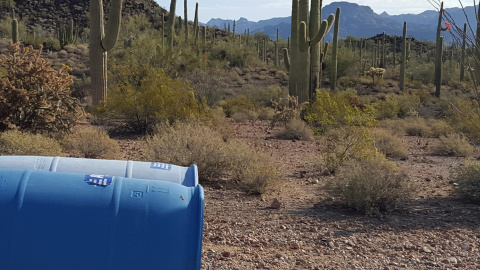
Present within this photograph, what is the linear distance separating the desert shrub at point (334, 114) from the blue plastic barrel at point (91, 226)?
22.7 feet

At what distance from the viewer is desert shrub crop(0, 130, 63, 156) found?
8.33 meters

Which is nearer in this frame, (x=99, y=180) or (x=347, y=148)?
(x=99, y=180)

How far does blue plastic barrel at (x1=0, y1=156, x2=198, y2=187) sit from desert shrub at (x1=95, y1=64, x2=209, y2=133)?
8129mm

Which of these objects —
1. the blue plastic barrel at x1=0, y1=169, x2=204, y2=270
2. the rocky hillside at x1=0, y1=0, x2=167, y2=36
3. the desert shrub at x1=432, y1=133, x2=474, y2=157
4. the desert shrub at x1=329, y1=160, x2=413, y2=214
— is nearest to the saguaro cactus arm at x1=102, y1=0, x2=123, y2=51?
the desert shrub at x1=432, y1=133, x2=474, y2=157

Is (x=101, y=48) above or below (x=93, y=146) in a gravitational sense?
above

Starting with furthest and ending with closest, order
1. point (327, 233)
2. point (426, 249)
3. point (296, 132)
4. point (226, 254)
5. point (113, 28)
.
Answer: point (113, 28) < point (296, 132) < point (327, 233) < point (426, 249) < point (226, 254)

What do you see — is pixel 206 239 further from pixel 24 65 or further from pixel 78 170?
pixel 24 65

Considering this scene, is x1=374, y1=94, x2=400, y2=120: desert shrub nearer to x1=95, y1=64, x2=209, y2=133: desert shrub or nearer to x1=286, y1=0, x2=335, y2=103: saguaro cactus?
x1=286, y1=0, x2=335, y2=103: saguaro cactus

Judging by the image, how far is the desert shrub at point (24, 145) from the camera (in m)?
8.33

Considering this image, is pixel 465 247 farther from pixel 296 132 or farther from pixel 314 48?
pixel 314 48

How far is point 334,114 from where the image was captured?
13836 mm

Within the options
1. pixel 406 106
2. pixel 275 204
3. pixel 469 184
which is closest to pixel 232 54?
pixel 406 106

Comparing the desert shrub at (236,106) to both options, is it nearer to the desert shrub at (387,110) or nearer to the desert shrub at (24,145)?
the desert shrub at (387,110)

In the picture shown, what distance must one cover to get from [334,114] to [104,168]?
10066 mm
